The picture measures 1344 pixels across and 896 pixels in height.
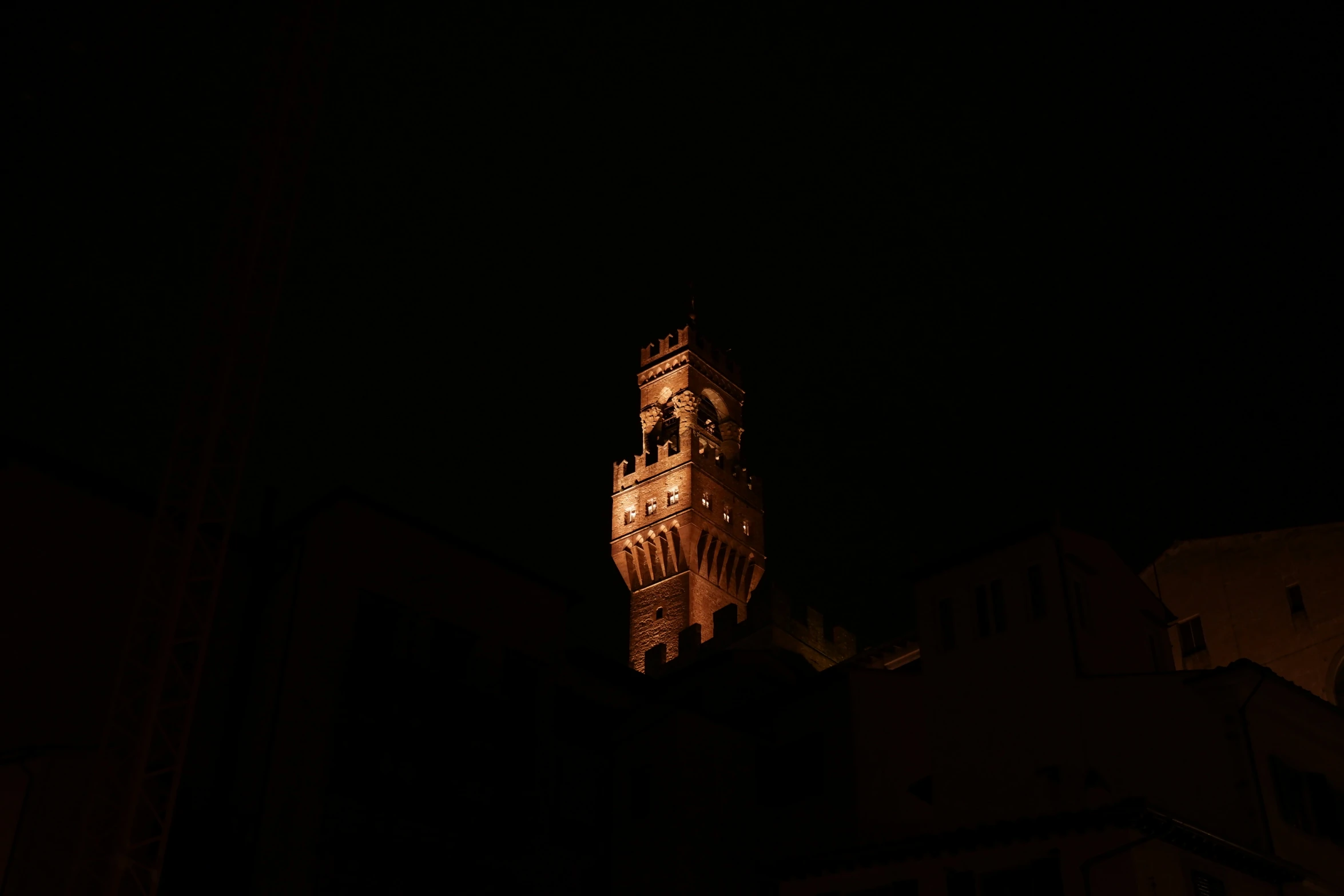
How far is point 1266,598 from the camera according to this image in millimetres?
35688

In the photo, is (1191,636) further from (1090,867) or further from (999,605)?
(1090,867)

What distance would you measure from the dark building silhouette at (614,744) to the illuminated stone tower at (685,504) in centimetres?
3824

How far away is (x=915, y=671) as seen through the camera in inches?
1293

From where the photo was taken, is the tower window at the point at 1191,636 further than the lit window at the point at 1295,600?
Yes

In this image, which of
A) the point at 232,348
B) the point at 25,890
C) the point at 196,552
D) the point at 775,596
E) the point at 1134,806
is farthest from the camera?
the point at 775,596

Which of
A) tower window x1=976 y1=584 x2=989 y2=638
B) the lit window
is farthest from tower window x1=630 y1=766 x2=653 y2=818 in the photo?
the lit window

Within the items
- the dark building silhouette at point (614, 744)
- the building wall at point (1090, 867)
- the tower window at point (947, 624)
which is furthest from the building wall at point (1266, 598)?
the building wall at point (1090, 867)

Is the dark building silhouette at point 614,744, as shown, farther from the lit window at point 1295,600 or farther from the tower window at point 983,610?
the lit window at point 1295,600

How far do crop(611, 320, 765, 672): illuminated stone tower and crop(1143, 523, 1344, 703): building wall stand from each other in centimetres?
3641

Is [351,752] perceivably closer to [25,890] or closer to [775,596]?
[25,890]

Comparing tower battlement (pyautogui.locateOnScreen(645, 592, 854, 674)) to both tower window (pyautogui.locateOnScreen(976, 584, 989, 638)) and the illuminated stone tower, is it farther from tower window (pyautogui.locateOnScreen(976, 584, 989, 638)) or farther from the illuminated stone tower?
tower window (pyautogui.locateOnScreen(976, 584, 989, 638))

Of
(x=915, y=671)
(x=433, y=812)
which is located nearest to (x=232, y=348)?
(x=433, y=812)

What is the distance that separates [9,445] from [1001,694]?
23.1 metres

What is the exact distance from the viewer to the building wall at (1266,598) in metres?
34.0
